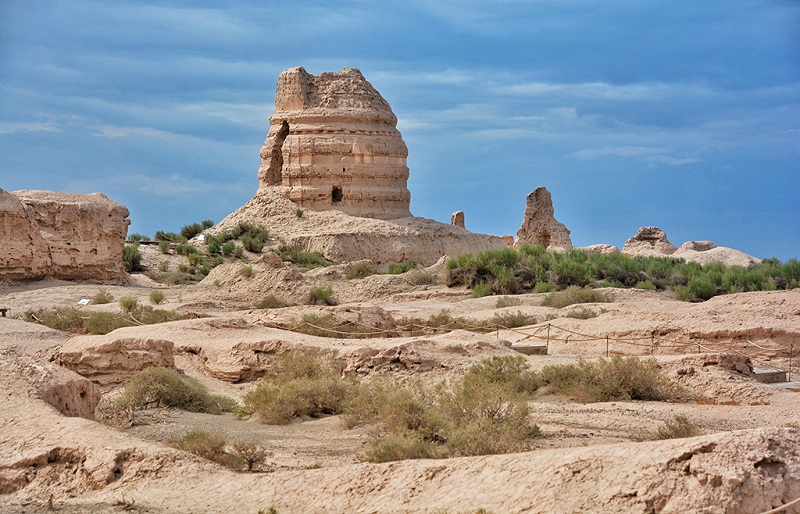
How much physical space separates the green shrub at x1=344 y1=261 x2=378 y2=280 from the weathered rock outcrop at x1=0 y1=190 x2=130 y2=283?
19.6ft

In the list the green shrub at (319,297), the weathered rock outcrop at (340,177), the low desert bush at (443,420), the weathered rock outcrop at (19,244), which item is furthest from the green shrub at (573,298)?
the weathered rock outcrop at (340,177)

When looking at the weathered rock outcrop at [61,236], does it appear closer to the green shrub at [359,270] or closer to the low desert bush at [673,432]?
the green shrub at [359,270]

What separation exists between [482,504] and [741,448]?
1.40m

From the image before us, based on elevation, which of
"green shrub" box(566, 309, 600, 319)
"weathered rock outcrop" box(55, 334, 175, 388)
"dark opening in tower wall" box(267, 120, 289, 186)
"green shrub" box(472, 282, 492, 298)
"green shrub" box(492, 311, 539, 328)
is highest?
"dark opening in tower wall" box(267, 120, 289, 186)

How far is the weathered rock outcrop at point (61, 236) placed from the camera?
24.8 m

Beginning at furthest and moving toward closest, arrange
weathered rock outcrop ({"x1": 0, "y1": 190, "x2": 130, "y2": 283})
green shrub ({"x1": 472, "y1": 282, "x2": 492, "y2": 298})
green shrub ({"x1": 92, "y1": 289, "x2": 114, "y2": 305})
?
green shrub ({"x1": 472, "y1": 282, "x2": 492, "y2": 298}) → weathered rock outcrop ({"x1": 0, "y1": 190, "x2": 130, "y2": 283}) → green shrub ({"x1": 92, "y1": 289, "x2": 114, "y2": 305})

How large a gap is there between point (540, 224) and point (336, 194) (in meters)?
9.70

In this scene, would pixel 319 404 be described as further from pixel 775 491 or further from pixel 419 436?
pixel 775 491

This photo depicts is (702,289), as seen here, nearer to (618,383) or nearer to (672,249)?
(618,383)

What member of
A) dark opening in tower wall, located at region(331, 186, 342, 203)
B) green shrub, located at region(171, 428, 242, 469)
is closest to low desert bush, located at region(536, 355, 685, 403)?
green shrub, located at region(171, 428, 242, 469)

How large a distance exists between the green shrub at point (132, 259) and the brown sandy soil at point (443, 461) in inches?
495

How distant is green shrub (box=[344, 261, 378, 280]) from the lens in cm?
2944

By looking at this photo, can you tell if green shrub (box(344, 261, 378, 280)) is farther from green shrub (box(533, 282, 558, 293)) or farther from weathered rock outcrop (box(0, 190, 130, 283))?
weathered rock outcrop (box(0, 190, 130, 283))

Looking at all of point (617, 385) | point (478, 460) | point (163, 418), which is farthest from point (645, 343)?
point (478, 460)
